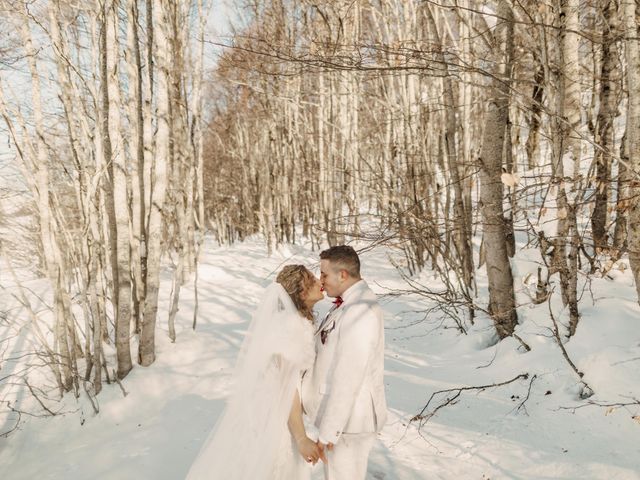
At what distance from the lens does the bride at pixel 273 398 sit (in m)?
2.28

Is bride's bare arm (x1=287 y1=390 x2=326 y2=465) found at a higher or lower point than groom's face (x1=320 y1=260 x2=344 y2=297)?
lower

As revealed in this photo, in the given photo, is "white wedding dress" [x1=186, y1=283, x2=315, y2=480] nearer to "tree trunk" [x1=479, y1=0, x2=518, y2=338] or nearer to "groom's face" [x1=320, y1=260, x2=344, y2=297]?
"groom's face" [x1=320, y1=260, x2=344, y2=297]

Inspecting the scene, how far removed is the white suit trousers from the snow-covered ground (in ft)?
4.47

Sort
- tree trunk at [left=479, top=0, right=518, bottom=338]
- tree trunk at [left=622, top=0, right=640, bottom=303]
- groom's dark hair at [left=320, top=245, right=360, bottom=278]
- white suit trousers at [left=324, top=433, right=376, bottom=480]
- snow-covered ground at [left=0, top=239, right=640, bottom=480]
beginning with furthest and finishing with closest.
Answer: tree trunk at [left=479, top=0, right=518, bottom=338], snow-covered ground at [left=0, top=239, right=640, bottom=480], tree trunk at [left=622, top=0, right=640, bottom=303], groom's dark hair at [left=320, top=245, right=360, bottom=278], white suit trousers at [left=324, top=433, right=376, bottom=480]

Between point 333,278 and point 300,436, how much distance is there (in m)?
0.81

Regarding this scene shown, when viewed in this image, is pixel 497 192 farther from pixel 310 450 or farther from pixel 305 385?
pixel 310 450

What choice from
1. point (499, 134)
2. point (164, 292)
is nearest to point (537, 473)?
point (499, 134)

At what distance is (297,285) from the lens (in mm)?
2396

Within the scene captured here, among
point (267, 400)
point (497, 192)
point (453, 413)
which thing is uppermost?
point (497, 192)

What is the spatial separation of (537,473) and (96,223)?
474 cm

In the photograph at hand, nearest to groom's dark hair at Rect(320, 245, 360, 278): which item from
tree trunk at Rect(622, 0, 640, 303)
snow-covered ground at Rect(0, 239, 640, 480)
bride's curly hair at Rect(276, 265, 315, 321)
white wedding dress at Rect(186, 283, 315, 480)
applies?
bride's curly hair at Rect(276, 265, 315, 321)

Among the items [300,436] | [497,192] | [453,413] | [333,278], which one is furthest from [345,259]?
[497,192]

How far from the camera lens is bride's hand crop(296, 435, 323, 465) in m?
2.27

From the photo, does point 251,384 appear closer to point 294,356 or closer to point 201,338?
point 294,356
